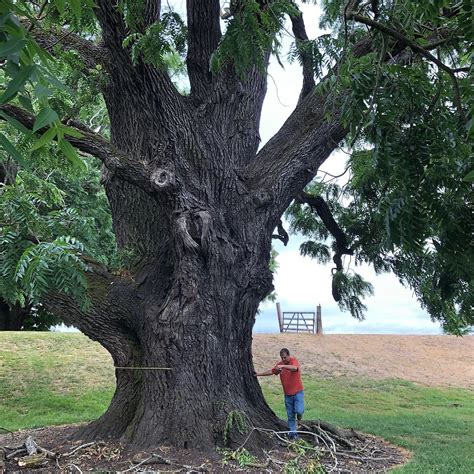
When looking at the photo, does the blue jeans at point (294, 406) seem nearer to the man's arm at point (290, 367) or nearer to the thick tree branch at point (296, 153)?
the man's arm at point (290, 367)

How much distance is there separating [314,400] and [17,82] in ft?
45.2

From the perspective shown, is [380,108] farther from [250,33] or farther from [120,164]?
[120,164]

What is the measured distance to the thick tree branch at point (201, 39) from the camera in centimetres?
618


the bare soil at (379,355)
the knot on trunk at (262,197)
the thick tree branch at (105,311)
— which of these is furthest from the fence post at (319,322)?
the thick tree branch at (105,311)

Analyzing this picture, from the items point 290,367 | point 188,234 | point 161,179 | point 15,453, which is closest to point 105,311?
point 188,234

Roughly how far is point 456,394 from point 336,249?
951cm

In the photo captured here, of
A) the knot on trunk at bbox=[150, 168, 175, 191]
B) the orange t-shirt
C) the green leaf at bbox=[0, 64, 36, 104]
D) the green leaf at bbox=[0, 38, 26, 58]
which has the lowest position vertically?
the orange t-shirt

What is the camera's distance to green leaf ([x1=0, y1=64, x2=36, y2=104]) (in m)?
1.47

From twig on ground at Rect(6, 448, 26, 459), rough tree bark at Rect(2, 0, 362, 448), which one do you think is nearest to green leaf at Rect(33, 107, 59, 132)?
rough tree bark at Rect(2, 0, 362, 448)

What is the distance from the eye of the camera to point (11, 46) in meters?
1.51

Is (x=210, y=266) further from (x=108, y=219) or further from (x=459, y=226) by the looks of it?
(x=108, y=219)

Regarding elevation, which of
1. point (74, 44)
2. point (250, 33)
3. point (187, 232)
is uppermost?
point (74, 44)

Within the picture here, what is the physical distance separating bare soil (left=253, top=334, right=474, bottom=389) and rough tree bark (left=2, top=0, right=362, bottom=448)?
33.1 feet

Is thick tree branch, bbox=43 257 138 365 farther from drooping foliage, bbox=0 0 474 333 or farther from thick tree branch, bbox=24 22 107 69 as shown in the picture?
thick tree branch, bbox=24 22 107 69
